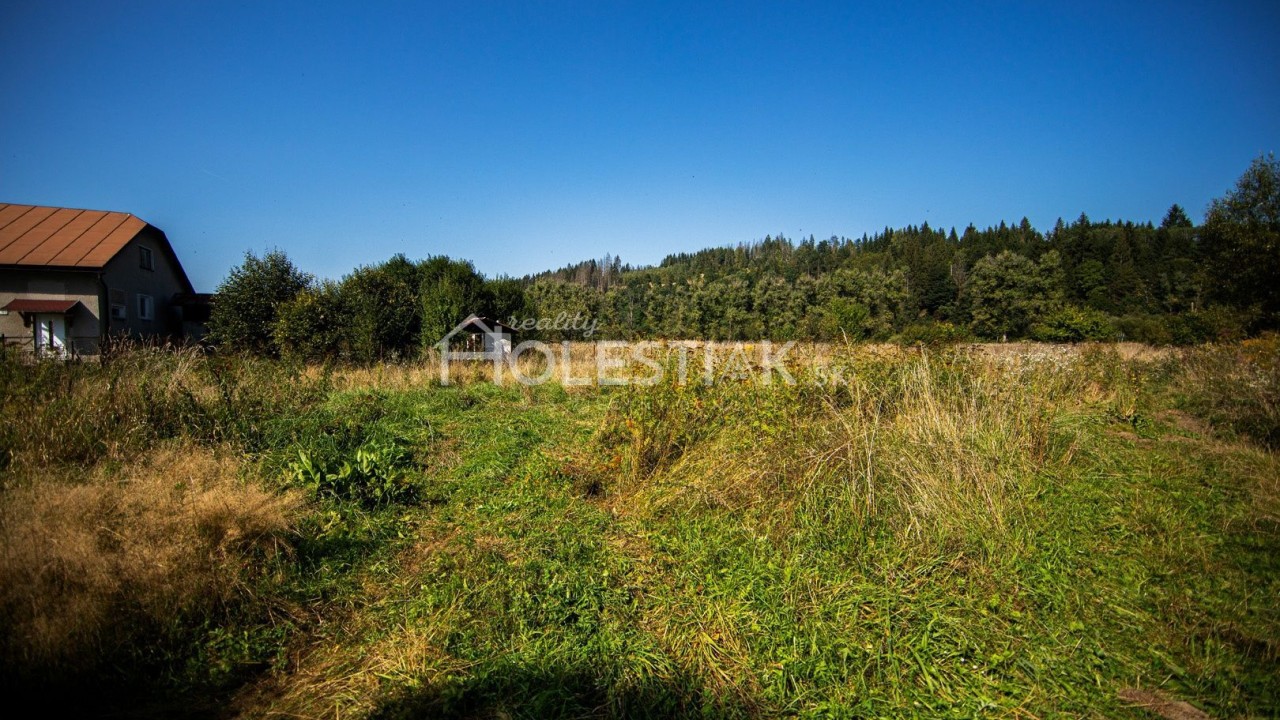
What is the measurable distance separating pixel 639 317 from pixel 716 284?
9248 millimetres

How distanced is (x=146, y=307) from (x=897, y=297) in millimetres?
41023

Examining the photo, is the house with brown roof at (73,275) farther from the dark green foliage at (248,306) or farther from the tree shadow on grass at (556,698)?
the tree shadow on grass at (556,698)

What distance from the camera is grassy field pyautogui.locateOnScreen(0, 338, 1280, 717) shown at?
2.14 m

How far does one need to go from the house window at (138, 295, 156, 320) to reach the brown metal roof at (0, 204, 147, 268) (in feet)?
8.94

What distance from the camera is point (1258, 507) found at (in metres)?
3.58

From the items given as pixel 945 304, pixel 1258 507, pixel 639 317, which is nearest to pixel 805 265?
pixel 945 304

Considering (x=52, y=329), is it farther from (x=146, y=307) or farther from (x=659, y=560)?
(x=659, y=560)

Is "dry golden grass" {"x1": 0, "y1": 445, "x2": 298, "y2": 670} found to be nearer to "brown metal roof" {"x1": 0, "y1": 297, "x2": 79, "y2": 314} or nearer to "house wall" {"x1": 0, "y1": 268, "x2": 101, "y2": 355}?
Result: "house wall" {"x1": 0, "y1": 268, "x2": 101, "y2": 355}

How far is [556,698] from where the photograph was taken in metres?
2.08

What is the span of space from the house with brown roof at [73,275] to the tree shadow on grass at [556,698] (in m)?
21.6

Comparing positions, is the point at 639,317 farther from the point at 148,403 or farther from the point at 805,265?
the point at 148,403

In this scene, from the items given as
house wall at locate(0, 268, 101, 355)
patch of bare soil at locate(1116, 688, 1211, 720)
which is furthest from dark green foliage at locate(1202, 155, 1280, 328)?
house wall at locate(0, 268, 101, 355)

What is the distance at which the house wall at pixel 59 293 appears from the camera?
17109mm

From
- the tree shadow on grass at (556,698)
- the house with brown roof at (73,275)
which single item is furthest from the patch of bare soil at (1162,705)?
the house with brown roof at (73,275)
